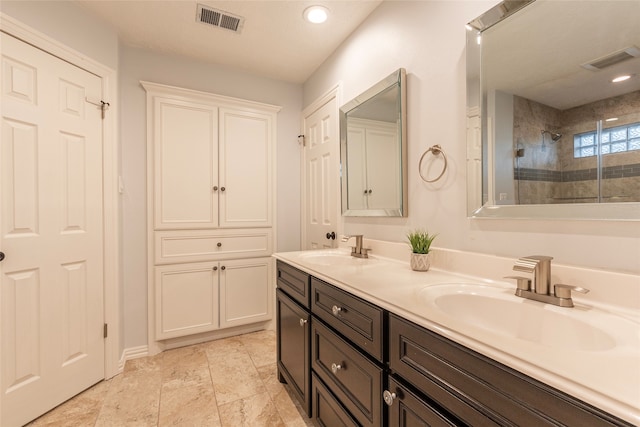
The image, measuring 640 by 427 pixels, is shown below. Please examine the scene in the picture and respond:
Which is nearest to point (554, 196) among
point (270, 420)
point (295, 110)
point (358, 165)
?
point (358, 165)

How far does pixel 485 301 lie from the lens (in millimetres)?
971

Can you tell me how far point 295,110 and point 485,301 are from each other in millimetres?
2490

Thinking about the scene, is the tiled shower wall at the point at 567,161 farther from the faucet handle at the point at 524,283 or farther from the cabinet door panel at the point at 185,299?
the cabinet door panel at the point at 185,299

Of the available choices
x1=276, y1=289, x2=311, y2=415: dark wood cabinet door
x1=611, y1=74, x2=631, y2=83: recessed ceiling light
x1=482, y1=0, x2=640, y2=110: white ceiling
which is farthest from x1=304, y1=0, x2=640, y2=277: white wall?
x1=276, y1=289, x2=311, y2=415: dark wood cabinet door

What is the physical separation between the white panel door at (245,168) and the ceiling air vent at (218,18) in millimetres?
690

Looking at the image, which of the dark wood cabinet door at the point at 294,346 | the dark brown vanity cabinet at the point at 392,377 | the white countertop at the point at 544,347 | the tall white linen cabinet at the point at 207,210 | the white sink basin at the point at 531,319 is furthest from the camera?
the tall white linen cabinet at the point at 207,210

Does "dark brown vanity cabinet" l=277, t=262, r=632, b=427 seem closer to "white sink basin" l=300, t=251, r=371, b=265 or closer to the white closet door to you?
"white sink basin" l=300, t=251, r=371, b=265

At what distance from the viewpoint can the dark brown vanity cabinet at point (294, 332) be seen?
1.46m

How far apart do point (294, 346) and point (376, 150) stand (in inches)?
50.4

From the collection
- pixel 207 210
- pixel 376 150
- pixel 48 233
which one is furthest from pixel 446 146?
pixel 48 233

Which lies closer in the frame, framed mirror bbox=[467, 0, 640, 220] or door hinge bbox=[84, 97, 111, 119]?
framed mirror bbox=[467, 0, 640, 220]

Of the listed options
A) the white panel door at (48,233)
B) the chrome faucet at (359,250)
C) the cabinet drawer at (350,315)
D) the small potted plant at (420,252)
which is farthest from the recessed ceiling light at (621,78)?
the white panel door at (48,233)

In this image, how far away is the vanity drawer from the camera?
485 millimetres

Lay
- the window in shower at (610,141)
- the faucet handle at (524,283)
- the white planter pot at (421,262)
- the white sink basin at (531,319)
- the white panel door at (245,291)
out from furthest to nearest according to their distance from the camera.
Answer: the white panel door at (245,291), the white planter pot at (421,262), the faucet handle at (524,283), the window in shower at (610,141), the white sink basin at (531,319)
